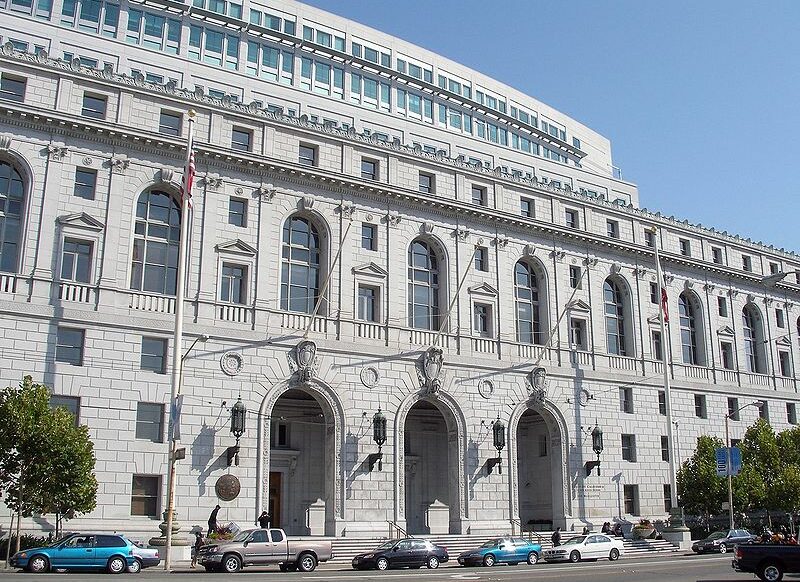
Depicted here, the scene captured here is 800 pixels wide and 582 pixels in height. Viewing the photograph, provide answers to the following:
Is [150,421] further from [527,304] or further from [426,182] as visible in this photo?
[527,304]

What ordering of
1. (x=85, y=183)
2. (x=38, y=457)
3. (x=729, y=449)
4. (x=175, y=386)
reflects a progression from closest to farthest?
1. (x=38, y=457)
2. (x=175, y=386)
3. (x=85, y=183)
4. (x=729, y=449)

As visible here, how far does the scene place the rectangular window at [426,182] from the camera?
51.3m

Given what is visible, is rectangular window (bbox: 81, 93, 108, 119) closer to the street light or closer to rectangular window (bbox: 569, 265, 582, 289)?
rectangular window (bbox: 569, 265, 582, 289)

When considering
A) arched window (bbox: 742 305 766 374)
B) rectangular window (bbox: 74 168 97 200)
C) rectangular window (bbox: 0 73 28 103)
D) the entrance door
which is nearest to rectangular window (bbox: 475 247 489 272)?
the entrance door

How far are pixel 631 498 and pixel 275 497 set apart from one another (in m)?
23.4

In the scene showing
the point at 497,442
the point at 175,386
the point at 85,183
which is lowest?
the point at 497,442

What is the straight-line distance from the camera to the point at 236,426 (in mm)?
39750

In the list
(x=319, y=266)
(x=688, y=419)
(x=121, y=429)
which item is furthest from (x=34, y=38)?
(x=688, y=419)

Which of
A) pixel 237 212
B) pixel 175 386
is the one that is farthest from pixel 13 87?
pixel 175 386

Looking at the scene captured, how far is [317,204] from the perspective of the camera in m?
46.2

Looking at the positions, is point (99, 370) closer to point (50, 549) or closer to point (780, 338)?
point (50, 549)

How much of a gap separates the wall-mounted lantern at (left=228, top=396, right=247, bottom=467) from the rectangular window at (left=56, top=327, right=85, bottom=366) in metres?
7.40

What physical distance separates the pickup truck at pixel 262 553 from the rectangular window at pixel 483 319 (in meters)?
20.5

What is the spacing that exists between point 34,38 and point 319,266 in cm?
2865
